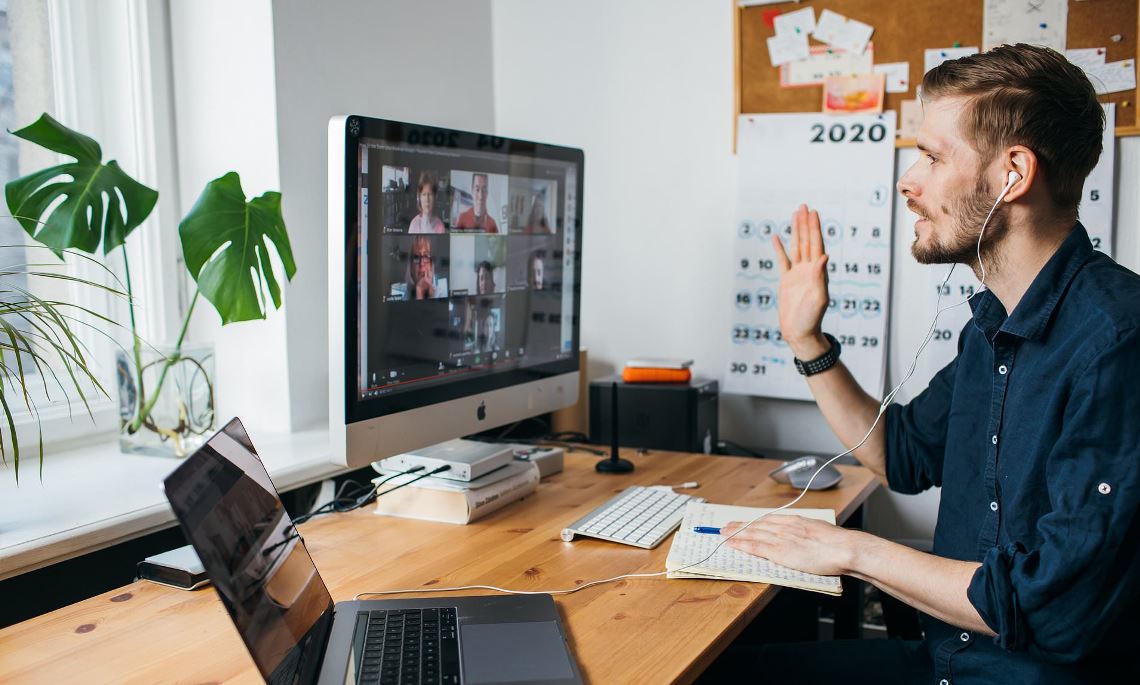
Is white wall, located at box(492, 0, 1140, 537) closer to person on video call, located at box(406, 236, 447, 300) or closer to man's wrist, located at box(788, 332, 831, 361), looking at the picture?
man's wrist, located at box(788, 332, 831, 361)

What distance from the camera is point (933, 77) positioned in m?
1.35

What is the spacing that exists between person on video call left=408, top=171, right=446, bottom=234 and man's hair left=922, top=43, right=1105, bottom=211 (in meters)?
0.76

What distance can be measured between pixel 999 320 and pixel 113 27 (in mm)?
1739

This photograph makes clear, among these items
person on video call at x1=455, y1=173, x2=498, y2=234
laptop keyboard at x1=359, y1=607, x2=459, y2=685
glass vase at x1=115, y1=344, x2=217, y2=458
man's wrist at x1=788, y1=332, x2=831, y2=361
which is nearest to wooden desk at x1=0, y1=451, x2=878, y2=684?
laptop keyboard at x1=359, y1=607, x2=459, y2=685

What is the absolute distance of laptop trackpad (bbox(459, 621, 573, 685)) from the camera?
0.98 m

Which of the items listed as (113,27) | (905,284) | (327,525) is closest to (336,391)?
(327,525)

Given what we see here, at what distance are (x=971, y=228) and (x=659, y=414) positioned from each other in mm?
968

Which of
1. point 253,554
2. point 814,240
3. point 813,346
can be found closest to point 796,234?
point 814,240

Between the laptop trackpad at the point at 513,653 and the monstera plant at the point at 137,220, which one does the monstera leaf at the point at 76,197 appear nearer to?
the monstera plant at the point at 137,220

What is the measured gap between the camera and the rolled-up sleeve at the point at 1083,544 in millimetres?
1040

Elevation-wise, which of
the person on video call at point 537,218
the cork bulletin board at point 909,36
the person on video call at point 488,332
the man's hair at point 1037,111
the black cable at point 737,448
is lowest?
the black cable at point 737,448

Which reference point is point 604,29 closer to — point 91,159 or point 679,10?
point 679,10

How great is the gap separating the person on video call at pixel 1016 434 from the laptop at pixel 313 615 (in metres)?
0.41

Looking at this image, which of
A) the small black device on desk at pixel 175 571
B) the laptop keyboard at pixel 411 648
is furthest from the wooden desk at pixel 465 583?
the laptop keyboard at pixel 411 648
